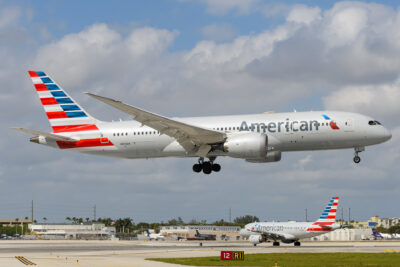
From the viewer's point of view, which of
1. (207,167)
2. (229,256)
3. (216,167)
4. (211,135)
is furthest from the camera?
(216,167)

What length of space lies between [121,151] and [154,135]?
3662 mm

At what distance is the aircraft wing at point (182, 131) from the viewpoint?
47094 millimetres

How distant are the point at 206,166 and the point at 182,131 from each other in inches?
256

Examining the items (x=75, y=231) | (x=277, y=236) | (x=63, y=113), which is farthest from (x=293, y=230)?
(x=75, y=231)

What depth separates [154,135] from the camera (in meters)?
54.4

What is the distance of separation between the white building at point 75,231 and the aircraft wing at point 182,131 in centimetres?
8113

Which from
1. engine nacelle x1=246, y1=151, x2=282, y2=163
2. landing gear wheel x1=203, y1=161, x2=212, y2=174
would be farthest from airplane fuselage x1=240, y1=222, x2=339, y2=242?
engine nacelle x1=246, y1=151, x2=282, y2=163

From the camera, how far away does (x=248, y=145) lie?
159ft

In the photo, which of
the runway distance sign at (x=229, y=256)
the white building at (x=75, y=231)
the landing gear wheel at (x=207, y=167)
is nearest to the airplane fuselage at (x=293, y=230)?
the landing gear wheel at (x=207, y=167)

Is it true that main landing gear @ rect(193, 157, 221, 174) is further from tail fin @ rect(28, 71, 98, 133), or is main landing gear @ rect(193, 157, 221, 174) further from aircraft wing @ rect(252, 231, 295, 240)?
aircraft wing @ rect(252, 231, 295, 240)

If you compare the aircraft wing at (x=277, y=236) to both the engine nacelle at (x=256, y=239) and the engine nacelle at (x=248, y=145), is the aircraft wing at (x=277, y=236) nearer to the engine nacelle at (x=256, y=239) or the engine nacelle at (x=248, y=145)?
the engine nacelle at (x=256, y=239)

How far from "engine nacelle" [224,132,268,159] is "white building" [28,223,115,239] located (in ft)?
280

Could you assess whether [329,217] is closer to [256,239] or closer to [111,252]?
[256,239]

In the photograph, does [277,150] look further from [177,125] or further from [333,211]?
[333,211]
